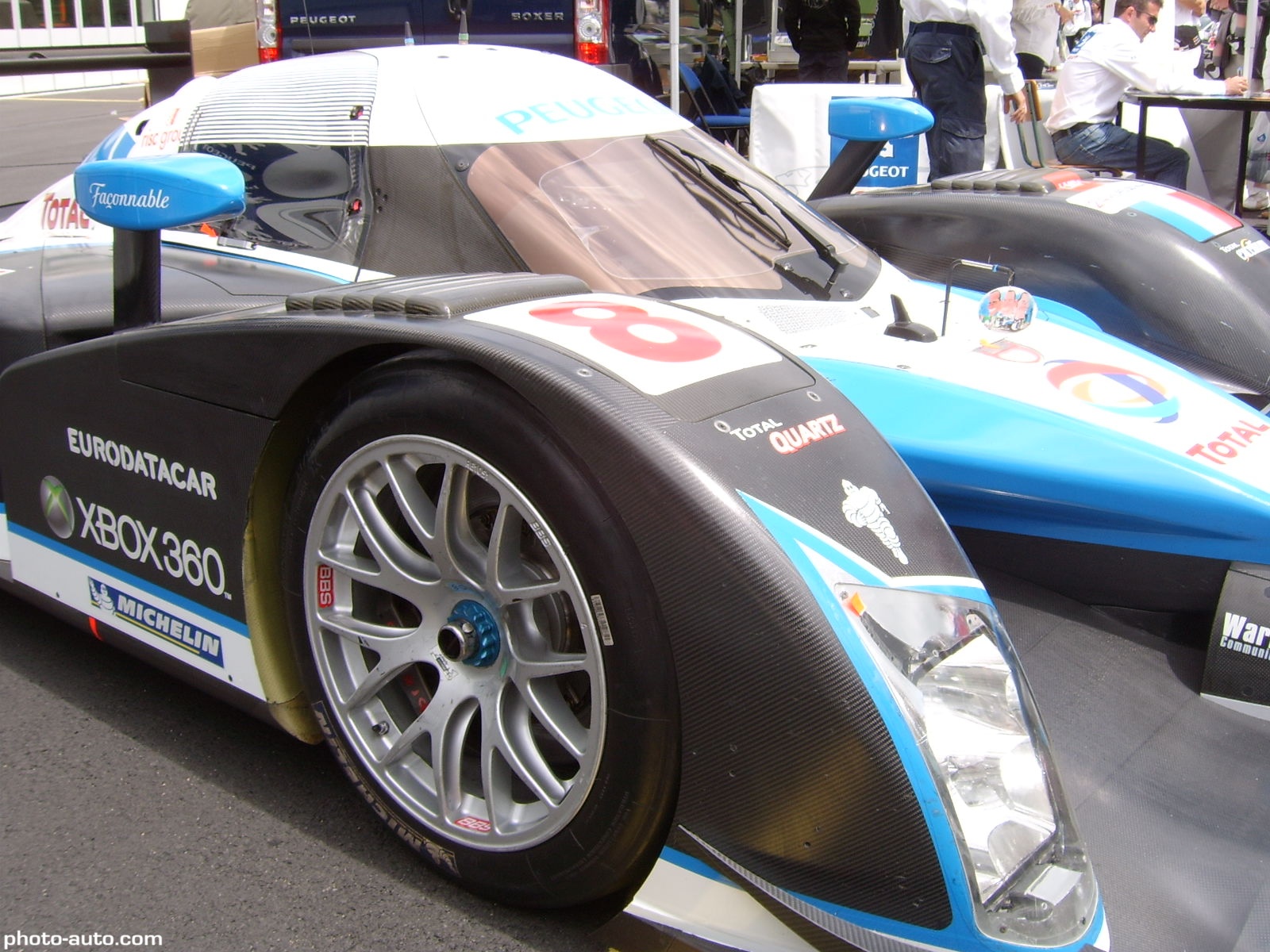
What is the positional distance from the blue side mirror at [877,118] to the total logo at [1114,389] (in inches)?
52.9

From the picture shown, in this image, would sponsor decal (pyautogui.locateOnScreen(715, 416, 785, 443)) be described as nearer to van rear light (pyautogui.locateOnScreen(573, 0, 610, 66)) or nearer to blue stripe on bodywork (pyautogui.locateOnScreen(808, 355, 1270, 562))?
blue stripe on bodywork (pyautogui.locateOnScreen(808, 355, 1270, 562))

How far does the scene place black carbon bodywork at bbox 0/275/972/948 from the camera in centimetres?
150

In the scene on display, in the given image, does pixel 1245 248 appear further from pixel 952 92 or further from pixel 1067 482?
pixel 952 92

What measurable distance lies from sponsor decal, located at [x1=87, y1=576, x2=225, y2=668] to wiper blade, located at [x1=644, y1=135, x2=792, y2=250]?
60.3 inches

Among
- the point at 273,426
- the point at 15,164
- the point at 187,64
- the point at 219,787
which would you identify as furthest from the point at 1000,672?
the point at 15,164

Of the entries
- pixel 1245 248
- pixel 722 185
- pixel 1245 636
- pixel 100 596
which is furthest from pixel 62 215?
pixel 1245 248

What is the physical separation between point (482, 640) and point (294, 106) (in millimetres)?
1603

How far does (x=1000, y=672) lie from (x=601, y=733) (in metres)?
0.55

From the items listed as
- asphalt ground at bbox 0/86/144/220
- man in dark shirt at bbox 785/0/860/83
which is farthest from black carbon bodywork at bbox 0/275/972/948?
man in dark shirt at bbox 785/0/860/83

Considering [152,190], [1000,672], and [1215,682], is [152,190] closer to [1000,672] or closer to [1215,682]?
[1000,672]

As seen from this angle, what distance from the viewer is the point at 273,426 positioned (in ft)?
6.26

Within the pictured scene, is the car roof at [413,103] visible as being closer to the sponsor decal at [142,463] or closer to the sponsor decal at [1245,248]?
the sponsor decal at [142,463]

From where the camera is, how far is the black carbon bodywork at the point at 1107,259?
3262mm

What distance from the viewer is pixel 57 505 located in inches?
92.7
